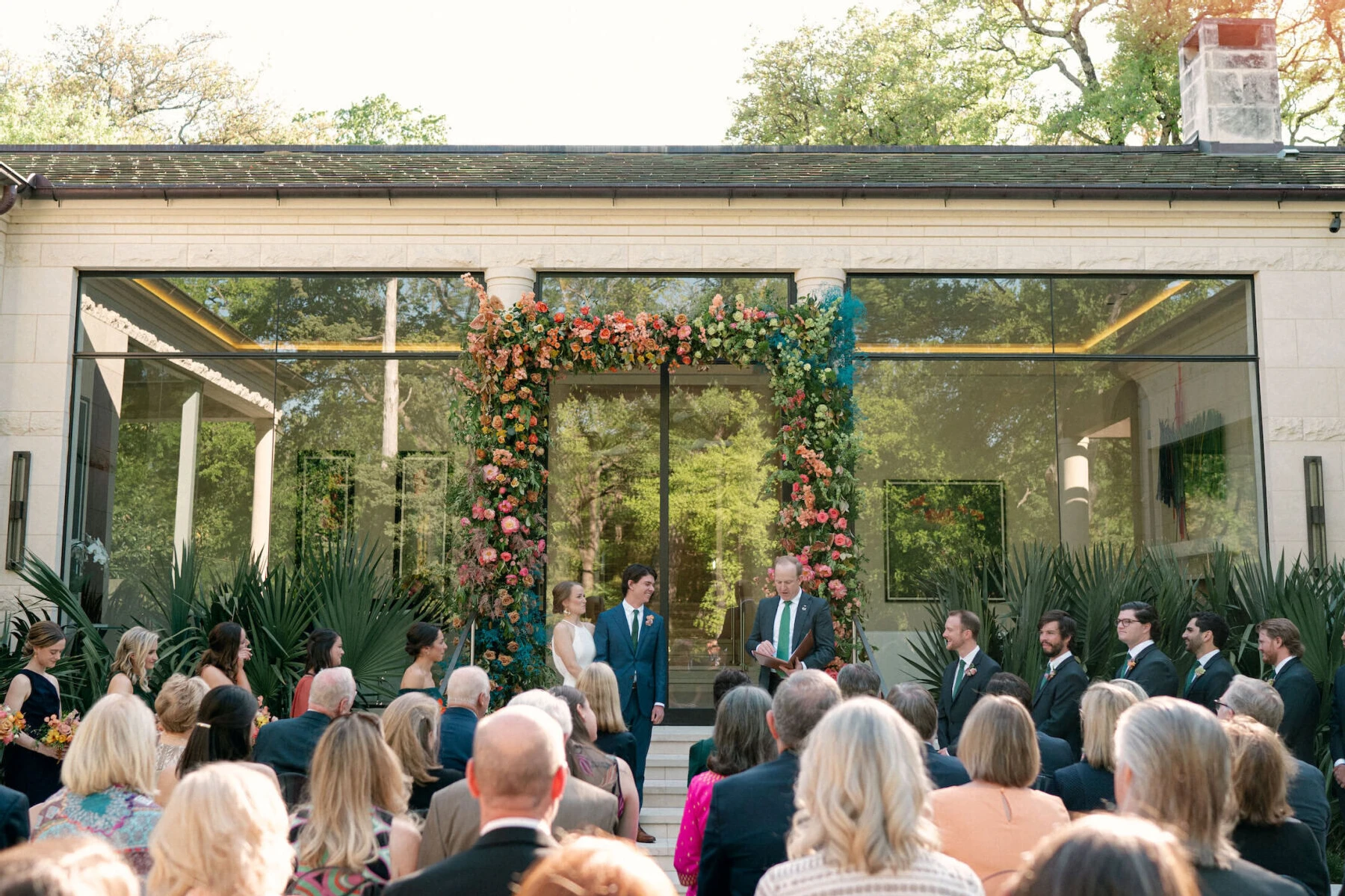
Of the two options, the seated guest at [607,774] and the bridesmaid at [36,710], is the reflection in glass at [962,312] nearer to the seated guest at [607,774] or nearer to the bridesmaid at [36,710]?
the seated guest at [607,774]

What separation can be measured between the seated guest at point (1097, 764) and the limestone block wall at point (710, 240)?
715cm

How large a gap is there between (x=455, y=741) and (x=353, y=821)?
6.13 ft

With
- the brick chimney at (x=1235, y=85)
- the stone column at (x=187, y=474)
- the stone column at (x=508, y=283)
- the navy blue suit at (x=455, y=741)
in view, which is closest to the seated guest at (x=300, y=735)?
the navy blue suit at (x=455, y=741)

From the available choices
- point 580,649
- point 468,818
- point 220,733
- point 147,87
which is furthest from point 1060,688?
point 147,87

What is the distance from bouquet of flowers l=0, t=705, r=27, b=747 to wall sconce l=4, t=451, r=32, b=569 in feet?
15.3

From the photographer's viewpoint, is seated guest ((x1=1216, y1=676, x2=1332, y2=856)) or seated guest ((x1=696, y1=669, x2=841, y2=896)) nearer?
seated guest ((x1=696, y1=669, x2=841, y2=896))

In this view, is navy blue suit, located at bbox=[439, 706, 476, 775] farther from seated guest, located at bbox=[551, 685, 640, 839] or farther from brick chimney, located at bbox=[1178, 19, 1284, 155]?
brick chimney, located at bbox=[1178, 19, 1284, 155]

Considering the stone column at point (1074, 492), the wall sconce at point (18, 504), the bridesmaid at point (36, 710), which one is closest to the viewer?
the bridesmaid at point (36, 710)

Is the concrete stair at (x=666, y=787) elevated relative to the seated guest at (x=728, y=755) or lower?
lower

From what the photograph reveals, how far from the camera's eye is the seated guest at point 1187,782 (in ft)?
9.01

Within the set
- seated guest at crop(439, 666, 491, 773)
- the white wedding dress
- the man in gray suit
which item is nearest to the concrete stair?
the white wedding dress

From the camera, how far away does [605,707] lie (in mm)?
5879

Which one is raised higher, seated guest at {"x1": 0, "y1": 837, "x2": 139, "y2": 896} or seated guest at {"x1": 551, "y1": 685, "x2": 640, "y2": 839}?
seated guest at {"x1": 0, "y1": 837, "x2": 139, "y2": 896}

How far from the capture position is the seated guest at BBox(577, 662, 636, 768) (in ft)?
19.2
